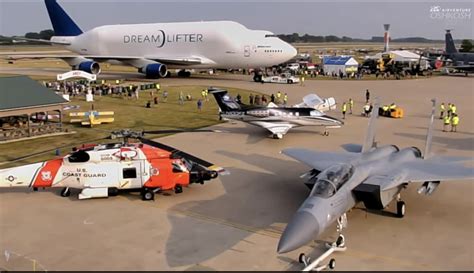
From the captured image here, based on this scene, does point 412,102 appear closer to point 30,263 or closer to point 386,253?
point 386,253

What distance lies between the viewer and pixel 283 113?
1113 inches

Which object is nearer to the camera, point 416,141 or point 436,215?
point 436,215

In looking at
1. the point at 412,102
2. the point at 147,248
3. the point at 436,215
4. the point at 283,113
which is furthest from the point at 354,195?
the point at 412,102

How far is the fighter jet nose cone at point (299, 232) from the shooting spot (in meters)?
11.5

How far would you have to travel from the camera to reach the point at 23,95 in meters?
29.0

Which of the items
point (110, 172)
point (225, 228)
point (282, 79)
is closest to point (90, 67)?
point (282, 79)

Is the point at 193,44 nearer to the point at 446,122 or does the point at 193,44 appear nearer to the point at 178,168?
the point at 446,122

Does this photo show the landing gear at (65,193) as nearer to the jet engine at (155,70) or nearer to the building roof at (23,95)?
the building roof at (23,95)

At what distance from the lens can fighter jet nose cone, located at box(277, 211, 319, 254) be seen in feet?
37.9

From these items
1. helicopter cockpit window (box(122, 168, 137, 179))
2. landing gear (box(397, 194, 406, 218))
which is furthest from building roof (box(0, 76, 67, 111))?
landing gear (box(397, 194, 406, 218))

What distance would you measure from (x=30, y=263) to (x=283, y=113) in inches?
724

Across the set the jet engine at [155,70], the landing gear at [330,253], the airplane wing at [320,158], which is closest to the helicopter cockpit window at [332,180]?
the landing gear at [330,253]

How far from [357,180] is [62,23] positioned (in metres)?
72.0

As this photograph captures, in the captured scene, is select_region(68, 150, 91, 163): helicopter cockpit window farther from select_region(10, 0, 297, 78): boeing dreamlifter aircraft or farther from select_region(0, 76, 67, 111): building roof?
select_region(10, 0, 297, 78): boeing dreamlifter aircraft
